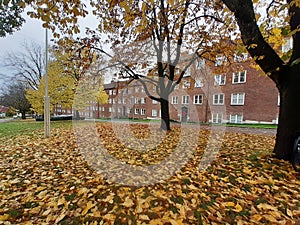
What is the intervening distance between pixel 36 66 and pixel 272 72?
98.5ft

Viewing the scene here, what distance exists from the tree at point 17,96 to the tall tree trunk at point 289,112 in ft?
113

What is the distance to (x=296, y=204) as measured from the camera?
2346 mm

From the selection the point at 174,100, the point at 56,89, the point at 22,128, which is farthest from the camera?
the point at 174,100

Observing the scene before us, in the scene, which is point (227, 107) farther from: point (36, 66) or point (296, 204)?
Result: point (36, 66)

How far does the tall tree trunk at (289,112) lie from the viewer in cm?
369

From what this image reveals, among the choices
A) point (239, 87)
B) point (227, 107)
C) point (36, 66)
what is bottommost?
point (227, 107)

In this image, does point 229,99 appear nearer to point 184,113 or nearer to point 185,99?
point 185,99

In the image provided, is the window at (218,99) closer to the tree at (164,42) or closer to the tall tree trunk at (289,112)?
the tree at (164,42)

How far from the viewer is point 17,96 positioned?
29359 mm

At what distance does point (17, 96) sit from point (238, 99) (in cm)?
3702

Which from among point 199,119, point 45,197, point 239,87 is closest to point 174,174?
point 45,197

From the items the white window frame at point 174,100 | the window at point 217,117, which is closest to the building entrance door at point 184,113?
the white window frame at point 174,100

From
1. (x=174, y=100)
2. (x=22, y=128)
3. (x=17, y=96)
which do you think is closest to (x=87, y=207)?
(x=22, y=128)

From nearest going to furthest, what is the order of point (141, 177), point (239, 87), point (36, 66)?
point (141, 177) → point (239, 87) → point (36, 66)
